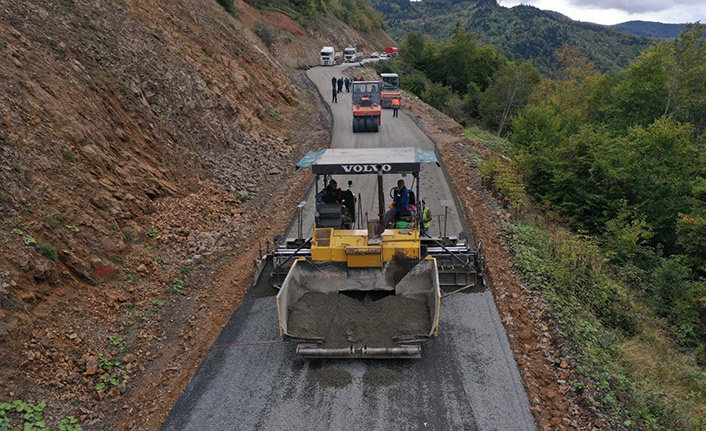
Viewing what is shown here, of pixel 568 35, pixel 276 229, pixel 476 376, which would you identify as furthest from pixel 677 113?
pixel 568 35

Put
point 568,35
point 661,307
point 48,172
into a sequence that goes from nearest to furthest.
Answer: point 48,172, point 661,307, point 568,35

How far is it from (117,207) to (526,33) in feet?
397

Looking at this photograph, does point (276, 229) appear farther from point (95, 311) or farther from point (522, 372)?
point (522, 372)

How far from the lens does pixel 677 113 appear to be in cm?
2894

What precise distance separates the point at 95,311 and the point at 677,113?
32.6 m

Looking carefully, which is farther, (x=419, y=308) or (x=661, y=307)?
(x=661, y=307)

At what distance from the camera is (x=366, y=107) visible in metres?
24.6

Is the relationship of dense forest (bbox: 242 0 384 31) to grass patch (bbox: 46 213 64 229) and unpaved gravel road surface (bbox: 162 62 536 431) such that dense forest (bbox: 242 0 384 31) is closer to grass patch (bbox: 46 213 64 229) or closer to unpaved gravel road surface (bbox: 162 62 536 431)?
grass patch (bbox: 46 213 64 229)

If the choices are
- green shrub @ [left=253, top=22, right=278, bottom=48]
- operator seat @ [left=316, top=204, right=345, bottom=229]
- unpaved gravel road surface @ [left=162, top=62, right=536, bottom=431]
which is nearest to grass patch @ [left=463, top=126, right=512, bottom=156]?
operator seat @ [left=316, top=204, right=345, bottom=229]

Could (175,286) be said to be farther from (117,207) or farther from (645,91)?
(645,91)

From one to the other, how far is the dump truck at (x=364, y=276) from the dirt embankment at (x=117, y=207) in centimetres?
173

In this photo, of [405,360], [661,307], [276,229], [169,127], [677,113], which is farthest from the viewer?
[677,113]

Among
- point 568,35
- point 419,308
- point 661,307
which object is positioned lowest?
point 661,307

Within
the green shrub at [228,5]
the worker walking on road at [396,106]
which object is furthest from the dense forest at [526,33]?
the worker walking on road at [396,106]
